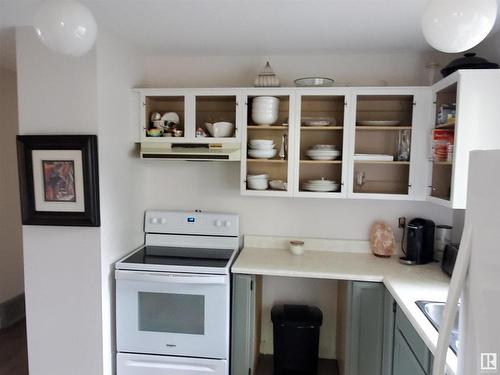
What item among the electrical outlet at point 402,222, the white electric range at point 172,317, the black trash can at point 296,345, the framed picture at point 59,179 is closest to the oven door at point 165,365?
the white electric range at point 172,317

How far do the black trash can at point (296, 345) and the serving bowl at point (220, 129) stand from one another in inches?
52.5

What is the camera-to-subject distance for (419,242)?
226 cm

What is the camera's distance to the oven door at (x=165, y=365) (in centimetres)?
206

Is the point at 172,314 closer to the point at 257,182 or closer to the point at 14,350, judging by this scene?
the point at 257,182

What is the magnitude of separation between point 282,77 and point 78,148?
4.88 feet

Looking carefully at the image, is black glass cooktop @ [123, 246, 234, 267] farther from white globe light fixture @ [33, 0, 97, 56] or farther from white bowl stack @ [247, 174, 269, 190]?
white globe light fixture @ [33, 0, 97, 56]

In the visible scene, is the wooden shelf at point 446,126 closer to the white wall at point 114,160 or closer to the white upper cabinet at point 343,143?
the white upper cabinet at point 343,143

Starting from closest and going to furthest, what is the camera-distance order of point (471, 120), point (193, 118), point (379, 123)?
point (471, 120) < point (379, 123) < point (193, 118)

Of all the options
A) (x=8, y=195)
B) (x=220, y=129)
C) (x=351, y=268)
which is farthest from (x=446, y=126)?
(x=8, y=195)

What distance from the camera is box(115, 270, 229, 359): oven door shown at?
205 cm

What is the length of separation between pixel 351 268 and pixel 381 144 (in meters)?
0.92

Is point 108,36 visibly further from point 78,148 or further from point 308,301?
point 308,301

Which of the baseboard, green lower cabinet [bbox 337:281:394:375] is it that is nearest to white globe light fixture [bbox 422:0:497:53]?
green lower cabinet [bbox 337:281:394:375]

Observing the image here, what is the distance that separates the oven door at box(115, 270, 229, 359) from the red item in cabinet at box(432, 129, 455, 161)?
4.86ft
